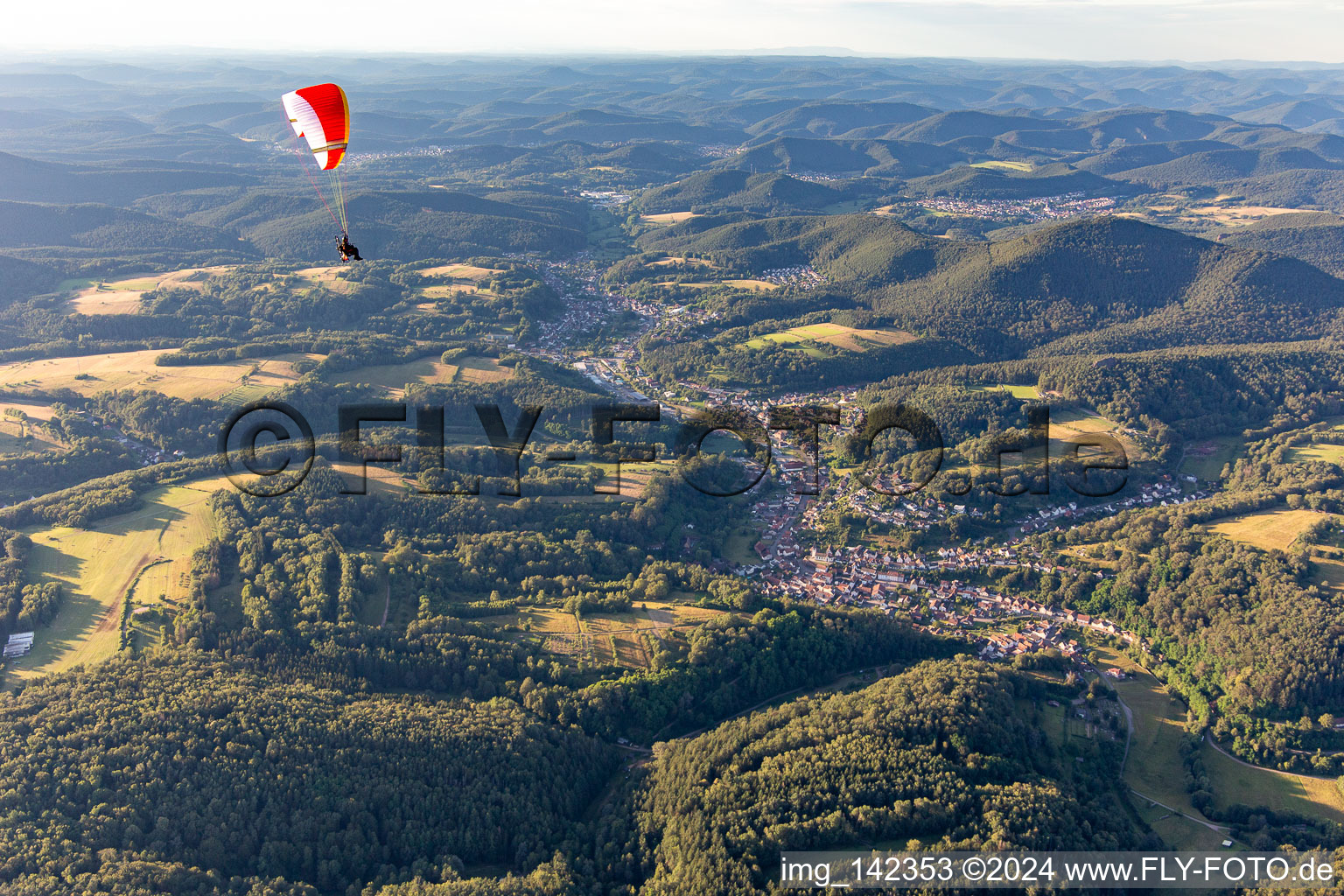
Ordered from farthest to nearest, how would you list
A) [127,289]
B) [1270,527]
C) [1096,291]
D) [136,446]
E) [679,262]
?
[679,262] < [1096,291] < [127,289] < [136,446] < [1270,527]

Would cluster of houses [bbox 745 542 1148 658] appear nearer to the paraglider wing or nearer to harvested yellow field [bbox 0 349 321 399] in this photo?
the paraglider wing

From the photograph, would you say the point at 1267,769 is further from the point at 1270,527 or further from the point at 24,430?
the point at 24,430

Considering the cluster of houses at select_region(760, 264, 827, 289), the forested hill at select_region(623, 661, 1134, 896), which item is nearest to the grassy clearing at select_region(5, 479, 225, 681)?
the forested hill at select_region(623, 661, 1134, 896)

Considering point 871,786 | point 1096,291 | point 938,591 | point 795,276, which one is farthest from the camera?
point 795,276

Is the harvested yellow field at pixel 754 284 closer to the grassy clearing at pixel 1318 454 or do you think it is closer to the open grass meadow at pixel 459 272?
the open grass meadow at pixel 459 272

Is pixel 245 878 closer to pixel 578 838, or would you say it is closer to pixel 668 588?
pixel 578 838

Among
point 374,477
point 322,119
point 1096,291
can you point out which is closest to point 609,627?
point 374,477
